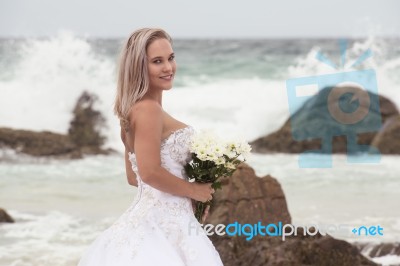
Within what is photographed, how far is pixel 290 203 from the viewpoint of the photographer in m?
6.62

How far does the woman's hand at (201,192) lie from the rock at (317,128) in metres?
4.82

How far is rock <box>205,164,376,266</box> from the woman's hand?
2.57 m

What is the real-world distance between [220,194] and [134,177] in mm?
2828

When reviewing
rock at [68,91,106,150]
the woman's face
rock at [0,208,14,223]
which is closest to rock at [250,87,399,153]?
rock at [68,91,106,150]

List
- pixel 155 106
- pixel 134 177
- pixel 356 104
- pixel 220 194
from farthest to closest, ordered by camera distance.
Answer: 1. pixel 356 104
2. pixel 220 194
3. pixel 134 177
4. pixel 155 106

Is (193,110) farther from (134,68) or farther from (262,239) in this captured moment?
(134,68)

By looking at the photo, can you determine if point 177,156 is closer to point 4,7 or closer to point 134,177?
point 134,177

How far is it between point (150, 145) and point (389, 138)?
17.9ft

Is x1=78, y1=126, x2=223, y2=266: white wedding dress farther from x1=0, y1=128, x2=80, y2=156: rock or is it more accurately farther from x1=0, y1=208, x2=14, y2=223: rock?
x1=0, y1=128, x2=80, y2=156: rock

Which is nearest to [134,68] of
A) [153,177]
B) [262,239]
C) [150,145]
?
[150,145]

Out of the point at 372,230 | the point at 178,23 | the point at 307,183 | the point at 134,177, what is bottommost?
the point at 372,230

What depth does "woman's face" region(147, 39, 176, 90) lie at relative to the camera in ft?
7.74

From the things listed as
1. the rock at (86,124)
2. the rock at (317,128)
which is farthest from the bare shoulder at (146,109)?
the rock at (86,124)

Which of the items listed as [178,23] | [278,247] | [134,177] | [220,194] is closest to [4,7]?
[178,23]
